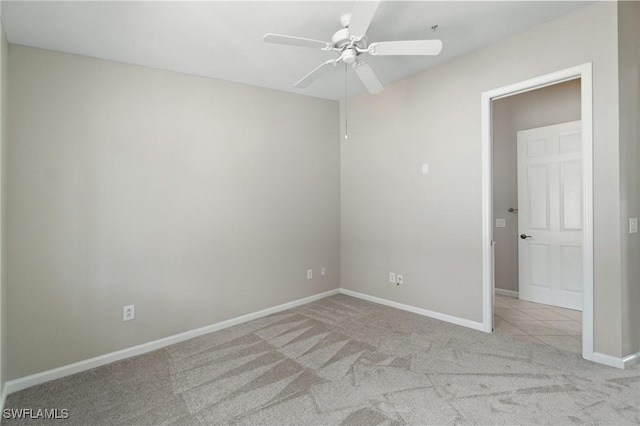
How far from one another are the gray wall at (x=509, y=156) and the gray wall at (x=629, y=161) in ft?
5.03

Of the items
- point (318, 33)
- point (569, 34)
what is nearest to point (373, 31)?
point (318, 33)

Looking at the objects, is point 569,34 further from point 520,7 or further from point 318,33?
point 318,33

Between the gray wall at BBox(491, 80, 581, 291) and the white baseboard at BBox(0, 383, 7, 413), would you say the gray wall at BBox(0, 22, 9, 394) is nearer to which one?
the white baseboard at BBox(0, 383, 7, 413)

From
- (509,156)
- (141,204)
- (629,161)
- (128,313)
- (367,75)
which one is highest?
(367,75)

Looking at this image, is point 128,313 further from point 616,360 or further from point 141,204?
point 616,360

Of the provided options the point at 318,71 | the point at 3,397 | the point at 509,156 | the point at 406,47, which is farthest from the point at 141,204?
the point at 509,156

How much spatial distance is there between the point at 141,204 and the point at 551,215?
4.50 metres

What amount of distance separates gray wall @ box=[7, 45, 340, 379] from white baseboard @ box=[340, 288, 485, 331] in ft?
2.23

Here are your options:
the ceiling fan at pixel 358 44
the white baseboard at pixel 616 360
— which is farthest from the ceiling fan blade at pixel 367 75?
the white baseboard at pixel 616 360

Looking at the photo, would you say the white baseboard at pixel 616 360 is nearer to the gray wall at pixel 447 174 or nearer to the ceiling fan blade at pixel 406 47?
the gray wall at pixel 447 174

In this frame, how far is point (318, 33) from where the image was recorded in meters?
2.59

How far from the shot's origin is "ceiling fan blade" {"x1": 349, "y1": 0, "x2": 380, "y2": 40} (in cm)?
177

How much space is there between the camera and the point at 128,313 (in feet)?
9.50

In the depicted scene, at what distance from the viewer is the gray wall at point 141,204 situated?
2502 millimetres
